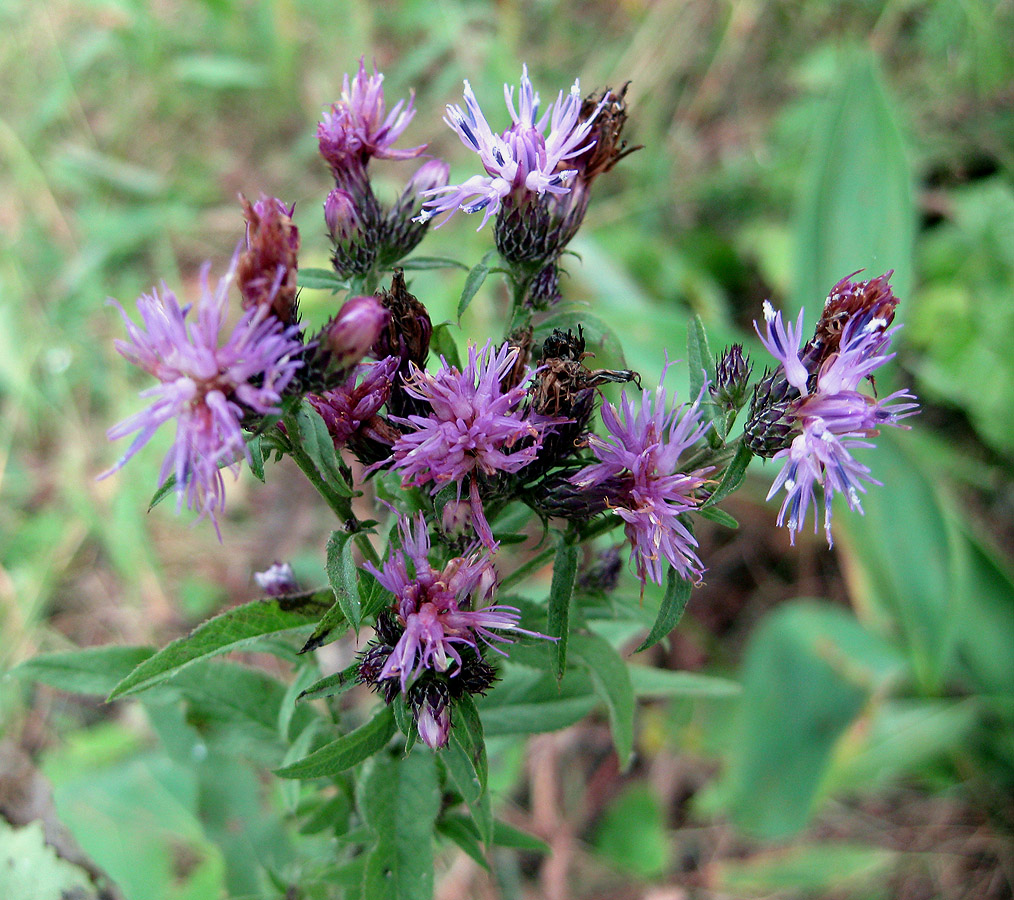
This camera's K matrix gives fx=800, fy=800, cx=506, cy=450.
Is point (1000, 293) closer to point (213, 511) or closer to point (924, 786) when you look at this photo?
point (924, 786)

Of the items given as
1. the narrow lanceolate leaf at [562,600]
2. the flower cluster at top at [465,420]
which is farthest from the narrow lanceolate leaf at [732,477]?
the narrow lanceolate leaf at [562,600]

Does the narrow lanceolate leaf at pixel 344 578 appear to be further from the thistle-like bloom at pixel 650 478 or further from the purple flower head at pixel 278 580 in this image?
the purple flower head at pixel 278 580

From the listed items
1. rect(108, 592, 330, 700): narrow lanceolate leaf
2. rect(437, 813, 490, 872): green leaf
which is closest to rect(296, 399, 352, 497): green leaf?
rect(108, 592, 330, 700): narrow lanceolate leaf

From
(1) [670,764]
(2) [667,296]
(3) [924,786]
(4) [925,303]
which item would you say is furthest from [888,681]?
(2) [667,296]

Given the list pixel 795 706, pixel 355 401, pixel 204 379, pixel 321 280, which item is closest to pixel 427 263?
pixel 321 280

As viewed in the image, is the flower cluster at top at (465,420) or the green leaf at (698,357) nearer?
the flower cluster at top at (465,420)

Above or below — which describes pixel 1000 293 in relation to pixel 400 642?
above

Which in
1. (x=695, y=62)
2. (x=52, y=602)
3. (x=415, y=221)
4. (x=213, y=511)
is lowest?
(x=52, y=602)
